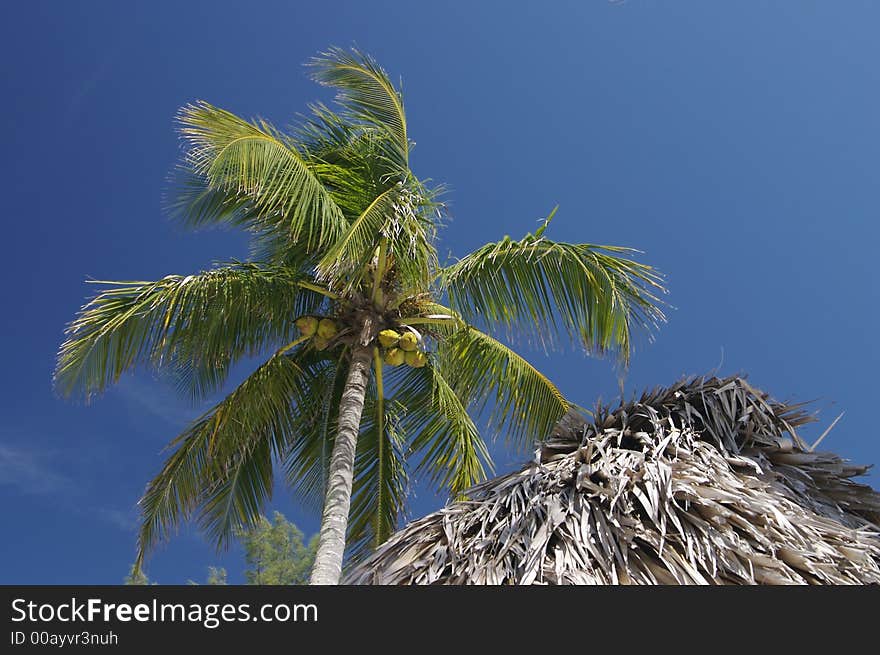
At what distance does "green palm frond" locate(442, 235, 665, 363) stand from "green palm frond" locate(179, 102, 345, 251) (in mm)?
1253

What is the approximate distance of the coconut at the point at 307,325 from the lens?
21.5ft

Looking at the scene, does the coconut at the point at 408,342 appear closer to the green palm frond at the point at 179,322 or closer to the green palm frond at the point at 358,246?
the green palm frond at the point at 358,246

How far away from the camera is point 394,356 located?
6629 millimetres

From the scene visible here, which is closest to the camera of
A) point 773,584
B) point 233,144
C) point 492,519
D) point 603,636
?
point 603,636

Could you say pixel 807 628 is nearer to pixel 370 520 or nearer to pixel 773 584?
pixel 773 584

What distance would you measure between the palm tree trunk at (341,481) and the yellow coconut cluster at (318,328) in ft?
0.88

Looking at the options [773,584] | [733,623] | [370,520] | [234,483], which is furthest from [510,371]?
[733,623]

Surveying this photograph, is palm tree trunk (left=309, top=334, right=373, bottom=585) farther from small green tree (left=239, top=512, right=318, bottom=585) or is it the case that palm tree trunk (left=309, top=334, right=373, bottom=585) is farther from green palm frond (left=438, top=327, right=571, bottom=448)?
small green tree (left=239, top=512, right=318, bottom=585)

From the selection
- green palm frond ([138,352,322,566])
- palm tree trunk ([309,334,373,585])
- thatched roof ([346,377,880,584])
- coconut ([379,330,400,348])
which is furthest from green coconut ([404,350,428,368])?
thatched roof ([346,377,880,584])

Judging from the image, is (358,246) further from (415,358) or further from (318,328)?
(415,358)

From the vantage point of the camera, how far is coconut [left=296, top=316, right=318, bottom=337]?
6.54 m

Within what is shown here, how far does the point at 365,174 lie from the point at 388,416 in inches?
100

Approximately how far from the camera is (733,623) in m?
2.39

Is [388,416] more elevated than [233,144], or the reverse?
[233,144]
